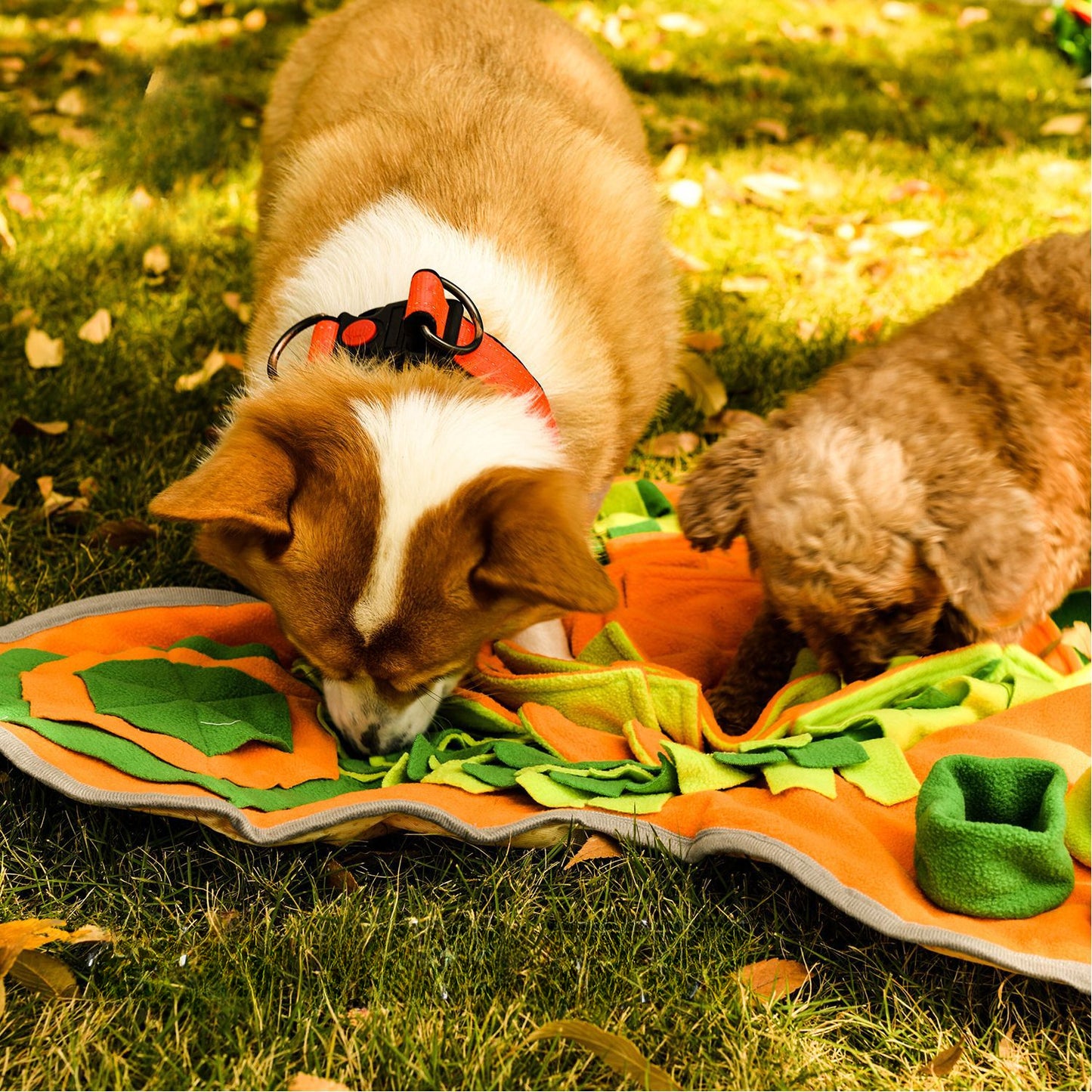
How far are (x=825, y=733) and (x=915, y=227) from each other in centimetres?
371

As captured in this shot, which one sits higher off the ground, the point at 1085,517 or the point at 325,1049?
the point at 1085,517

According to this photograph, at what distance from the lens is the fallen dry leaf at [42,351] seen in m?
3.88

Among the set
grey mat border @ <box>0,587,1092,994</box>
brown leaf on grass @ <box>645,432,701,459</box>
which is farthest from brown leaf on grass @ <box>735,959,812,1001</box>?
brown leaf on grass @ <box>645,432,701,459</box>

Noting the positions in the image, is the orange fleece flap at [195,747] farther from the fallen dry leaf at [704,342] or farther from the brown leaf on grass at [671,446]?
the fallen dry leaf at [704,342]

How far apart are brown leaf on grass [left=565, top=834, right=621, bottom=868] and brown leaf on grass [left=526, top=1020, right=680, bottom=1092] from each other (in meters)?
0.37

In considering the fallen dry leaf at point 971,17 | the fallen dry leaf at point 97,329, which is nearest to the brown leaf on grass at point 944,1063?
the fallen dry leaf at point 97,329

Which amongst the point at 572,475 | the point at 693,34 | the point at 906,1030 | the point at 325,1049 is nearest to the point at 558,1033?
the point at 325,1049

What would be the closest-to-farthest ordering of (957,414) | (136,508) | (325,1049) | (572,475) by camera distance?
(325,1049), (572,475), (957,414), (136,508)

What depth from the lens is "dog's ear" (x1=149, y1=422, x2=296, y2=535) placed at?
188 cm

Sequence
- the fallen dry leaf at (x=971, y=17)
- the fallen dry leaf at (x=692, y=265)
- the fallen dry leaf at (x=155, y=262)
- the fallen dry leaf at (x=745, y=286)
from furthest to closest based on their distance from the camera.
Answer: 1. the fallen dry leaf at (x=971, y=17)
2. the fallen dry leaf at (x=692, y=265)
3. the fallen dry leaf at (x=745, y=286)
4. the fallen dry leaf at (x=155, y=262)

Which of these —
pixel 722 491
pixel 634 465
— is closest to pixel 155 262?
pixel 634 465

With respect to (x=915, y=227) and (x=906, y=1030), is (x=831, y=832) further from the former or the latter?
(x=915, y=227)

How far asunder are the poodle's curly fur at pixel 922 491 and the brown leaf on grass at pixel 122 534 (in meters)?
1.60

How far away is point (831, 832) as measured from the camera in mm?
2111
